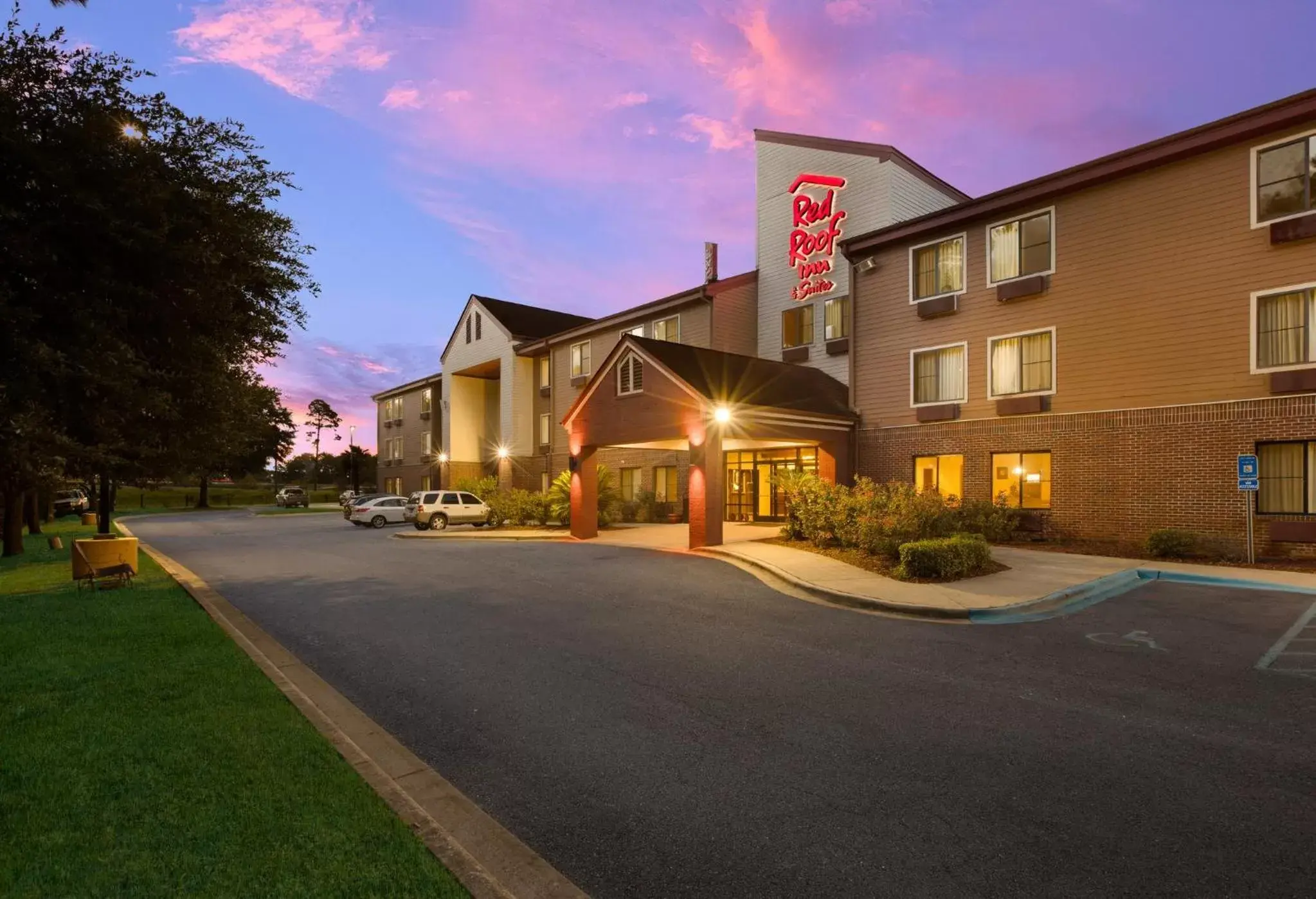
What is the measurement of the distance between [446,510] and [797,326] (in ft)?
58.7

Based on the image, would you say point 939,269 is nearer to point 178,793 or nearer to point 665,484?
point 665,484

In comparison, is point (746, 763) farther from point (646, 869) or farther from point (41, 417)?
point (41, 417)

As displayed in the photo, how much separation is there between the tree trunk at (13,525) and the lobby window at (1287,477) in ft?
110

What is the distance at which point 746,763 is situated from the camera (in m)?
5.02

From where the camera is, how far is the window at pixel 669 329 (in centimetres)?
3030

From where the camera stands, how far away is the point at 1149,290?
17.1 metres

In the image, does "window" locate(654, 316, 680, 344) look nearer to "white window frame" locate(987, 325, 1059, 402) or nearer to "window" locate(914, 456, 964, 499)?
"window" locate(914, 456, 964, 499)

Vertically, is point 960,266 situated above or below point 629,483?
above

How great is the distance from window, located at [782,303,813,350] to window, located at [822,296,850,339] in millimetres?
671

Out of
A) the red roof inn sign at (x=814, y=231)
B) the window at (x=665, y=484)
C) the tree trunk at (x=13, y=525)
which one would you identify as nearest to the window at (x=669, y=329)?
the window at (x=665, y=484)

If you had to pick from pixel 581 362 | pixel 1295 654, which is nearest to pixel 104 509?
pixel 581 362

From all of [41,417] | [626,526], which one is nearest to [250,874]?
[41,417]

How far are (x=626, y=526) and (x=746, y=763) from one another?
22.4 metres

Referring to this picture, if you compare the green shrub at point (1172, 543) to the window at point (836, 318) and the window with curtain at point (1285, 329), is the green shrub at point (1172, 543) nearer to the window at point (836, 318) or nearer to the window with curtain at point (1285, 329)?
the window with curtain at point (1285, 329)
